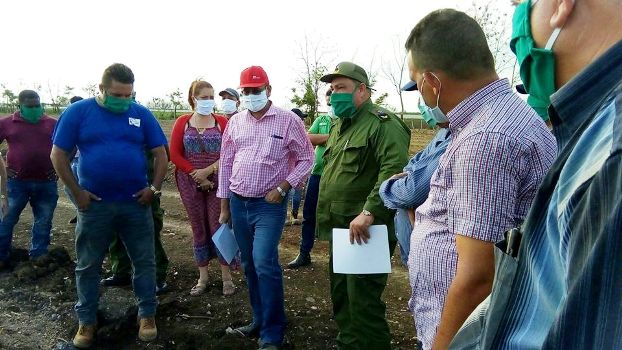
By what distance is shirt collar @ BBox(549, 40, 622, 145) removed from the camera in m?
0.74

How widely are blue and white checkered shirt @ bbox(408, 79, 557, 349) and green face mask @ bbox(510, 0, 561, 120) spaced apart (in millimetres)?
256

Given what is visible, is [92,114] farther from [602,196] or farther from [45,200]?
[602,196]

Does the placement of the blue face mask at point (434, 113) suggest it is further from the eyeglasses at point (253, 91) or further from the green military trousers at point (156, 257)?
the green military trousers at point (156, 257)

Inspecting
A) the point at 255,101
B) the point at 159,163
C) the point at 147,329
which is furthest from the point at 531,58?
the point at 147,329

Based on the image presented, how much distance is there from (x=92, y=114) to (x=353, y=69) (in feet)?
6.45

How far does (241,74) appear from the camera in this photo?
386 centimetres

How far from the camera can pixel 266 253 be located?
347cm

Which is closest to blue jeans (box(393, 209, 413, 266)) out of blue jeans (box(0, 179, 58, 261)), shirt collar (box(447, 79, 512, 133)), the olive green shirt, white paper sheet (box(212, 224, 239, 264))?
the olive green shirt

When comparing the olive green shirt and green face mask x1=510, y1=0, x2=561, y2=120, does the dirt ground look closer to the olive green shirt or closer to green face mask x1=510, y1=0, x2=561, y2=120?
the olive green shirt

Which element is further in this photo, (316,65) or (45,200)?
(316,65)

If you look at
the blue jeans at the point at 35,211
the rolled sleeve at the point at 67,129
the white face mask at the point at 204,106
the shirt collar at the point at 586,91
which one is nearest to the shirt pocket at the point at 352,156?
the white face mask at the point at 204,106

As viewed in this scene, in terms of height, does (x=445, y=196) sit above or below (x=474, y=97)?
below

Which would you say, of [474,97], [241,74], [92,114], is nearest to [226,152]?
[241,74]

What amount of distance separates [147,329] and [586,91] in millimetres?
3745
